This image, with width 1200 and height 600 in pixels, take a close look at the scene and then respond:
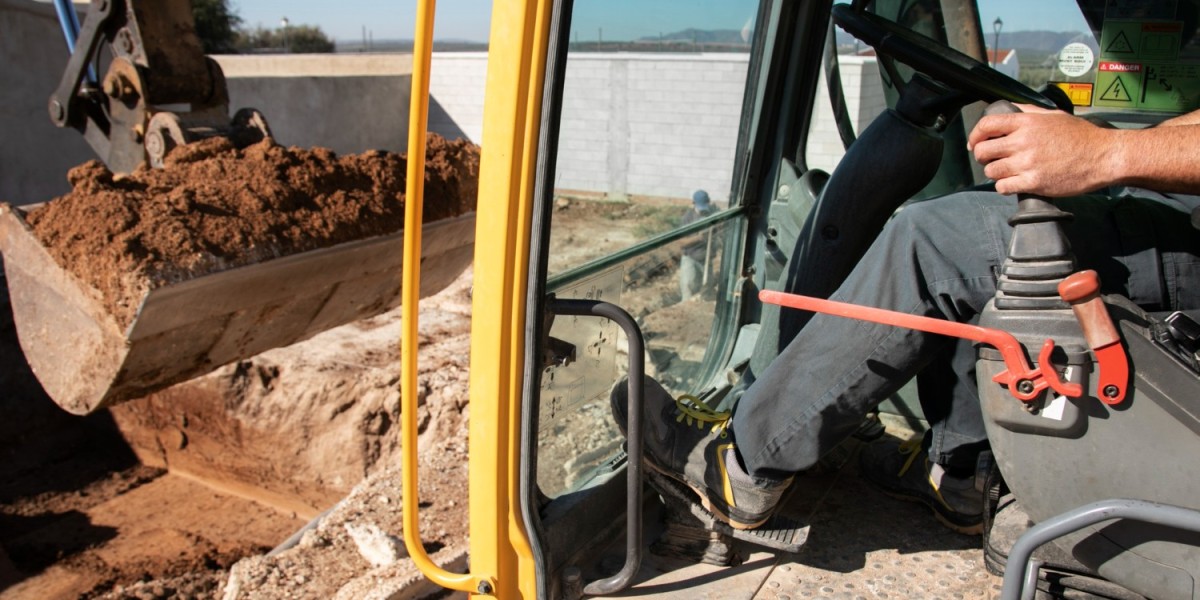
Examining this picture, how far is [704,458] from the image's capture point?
5.78 ft

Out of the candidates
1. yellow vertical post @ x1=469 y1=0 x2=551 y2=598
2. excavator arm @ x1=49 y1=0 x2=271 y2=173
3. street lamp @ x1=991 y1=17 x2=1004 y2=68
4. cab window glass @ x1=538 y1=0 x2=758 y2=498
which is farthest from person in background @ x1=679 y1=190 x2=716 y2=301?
excavator arm @ x1=49 y1=0 x2=271 y2=173

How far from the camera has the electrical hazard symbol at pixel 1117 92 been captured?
6.59 ft

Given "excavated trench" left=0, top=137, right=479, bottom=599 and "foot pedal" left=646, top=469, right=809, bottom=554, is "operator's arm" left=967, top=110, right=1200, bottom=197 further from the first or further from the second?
"excavated trench" left=0, top=137, right=479, bottom=599

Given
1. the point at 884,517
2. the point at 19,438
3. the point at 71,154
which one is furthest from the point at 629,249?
the point at 71,154

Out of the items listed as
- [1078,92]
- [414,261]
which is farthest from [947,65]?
[414,261]

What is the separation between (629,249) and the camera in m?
1.93

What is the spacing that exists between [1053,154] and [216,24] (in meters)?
29.7

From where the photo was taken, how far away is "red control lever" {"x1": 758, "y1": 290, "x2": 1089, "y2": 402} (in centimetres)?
125

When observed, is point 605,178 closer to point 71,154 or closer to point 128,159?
point 128,159

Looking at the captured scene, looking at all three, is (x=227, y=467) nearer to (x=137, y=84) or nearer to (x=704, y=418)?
(x=137, y=84)

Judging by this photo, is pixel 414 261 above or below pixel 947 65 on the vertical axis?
below

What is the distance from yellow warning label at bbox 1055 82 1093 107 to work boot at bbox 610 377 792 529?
→ 3.70 ft

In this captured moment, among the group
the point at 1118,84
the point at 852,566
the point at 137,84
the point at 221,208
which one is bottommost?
the point at 852,566

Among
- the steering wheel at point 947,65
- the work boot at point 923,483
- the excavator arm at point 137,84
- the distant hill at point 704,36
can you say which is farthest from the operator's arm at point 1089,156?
the excavator arm at point 137,84
